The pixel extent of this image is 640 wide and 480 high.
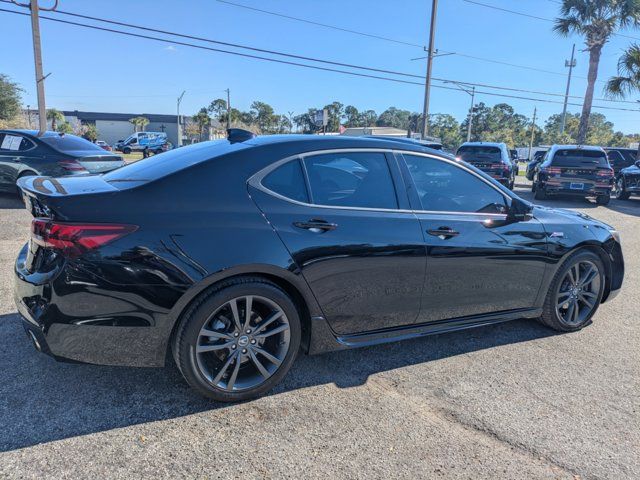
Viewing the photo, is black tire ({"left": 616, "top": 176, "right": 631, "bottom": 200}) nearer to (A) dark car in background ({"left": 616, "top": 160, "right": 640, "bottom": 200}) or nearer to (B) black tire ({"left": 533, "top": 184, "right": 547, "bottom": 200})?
(A) dark car in background ({"left": 616, "top": 160, "right": 640, "bottom": 200})

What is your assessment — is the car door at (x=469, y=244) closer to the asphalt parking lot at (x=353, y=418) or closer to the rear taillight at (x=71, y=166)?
the asphalt parking lot at (x=353, y=418)

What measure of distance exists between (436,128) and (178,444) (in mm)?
96609

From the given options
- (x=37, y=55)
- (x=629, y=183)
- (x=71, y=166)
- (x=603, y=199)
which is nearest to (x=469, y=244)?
(x=71, y=166)

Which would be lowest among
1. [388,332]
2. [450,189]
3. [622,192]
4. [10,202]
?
[10,202]

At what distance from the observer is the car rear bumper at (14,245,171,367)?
246 centimetres

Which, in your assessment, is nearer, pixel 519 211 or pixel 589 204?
pixel 519 211

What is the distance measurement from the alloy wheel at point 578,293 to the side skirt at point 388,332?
382mm

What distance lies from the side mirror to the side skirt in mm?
751

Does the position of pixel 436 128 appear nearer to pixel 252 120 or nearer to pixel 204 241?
pixel 252 120

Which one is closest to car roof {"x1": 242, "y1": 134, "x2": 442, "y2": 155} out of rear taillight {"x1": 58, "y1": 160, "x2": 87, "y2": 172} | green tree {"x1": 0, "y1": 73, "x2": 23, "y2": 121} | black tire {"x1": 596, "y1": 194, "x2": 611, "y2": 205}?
rear taillight {"x1": 58, "y1": 160, "x2": 87, "y2": 172}

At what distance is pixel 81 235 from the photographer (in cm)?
245

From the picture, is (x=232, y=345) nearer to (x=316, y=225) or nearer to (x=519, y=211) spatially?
(x=316, y=225)

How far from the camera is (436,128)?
93.1m

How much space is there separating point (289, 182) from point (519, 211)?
6.34ft
